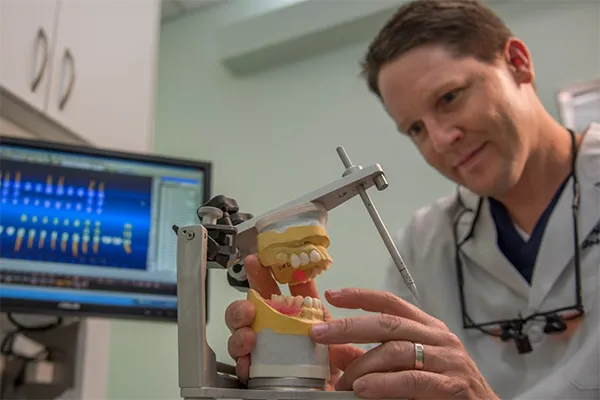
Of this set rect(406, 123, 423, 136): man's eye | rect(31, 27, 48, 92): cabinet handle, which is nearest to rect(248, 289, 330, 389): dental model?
rect(406, 123, 423, 136): man's eye

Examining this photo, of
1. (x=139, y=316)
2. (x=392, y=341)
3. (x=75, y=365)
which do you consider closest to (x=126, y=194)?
(x=139, y=316)

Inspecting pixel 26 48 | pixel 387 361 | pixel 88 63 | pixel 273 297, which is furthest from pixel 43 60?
pixel 387 361

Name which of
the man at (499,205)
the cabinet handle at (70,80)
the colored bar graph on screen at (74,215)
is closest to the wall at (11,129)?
the cabinet handle at (70,80)

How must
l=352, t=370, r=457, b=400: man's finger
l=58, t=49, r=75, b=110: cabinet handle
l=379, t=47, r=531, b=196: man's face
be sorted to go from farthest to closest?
l=58, t=49, r=75, b=110: cabinet handle, l=379, t=47, r=531, b=196: man's face, l=352, t=370, r=457, b=400: man's finger

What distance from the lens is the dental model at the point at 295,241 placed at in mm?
564

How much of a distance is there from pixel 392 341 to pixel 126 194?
0.87m

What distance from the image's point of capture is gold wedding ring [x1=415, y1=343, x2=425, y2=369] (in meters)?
0.55

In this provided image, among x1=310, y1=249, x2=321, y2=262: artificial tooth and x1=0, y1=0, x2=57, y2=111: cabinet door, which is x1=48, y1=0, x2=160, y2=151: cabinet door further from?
x1=310, y1=249, x2=321, y2=262: artificial tooth

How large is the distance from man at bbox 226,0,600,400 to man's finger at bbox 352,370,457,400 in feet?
1.64

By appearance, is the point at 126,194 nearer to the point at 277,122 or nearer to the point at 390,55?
the point at 390,55

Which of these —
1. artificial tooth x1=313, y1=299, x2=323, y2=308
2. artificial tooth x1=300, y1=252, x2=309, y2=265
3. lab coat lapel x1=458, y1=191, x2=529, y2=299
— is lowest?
artificial tooth x1=313, y1=299, x2=323, y2=308

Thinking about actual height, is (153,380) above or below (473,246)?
below

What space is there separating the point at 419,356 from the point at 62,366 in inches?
39.6

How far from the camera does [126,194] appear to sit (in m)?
1.26
